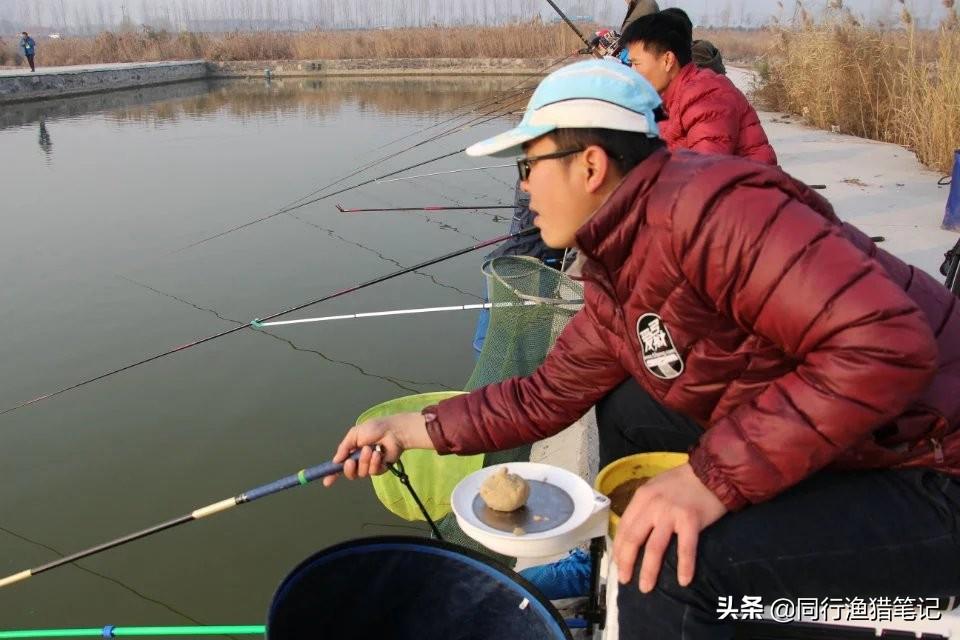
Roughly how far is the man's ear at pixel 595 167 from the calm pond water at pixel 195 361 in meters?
2.23

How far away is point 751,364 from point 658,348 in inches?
6.5

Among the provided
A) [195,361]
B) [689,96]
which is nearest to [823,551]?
[689,96]

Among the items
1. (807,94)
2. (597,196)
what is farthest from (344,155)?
(597,196)

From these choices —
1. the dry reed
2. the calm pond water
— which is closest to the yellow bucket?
the calm pond water

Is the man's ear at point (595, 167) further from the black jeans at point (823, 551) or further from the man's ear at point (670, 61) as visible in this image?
the man's ear at point (670, 61)

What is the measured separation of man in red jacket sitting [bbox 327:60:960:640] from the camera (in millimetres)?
1132

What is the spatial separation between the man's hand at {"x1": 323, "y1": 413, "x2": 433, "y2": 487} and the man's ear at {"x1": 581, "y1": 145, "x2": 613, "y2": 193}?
0.69 meters

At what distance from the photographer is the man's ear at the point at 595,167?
4.51 feet

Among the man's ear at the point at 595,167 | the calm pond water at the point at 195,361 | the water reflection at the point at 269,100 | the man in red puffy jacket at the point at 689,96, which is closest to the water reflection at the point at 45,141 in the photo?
the water reflection at the point at 269,100

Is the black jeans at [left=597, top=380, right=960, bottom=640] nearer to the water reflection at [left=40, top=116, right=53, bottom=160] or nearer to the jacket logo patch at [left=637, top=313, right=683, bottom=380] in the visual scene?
the jacket logo patch at [left=637, top=313, right=683, bottom=380]

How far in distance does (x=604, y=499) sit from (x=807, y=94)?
35.1ft

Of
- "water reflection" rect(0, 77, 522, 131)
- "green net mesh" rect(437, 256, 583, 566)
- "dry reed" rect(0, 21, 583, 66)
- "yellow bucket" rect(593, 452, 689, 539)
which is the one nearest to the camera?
"yellow bucket" rect(593, 452, 689, 539)

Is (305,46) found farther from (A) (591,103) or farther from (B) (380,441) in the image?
(A) (591,103)

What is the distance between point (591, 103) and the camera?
53.0 inches
